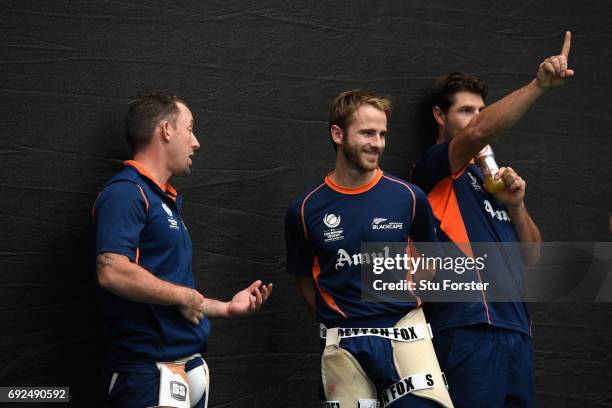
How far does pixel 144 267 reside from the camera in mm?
2703

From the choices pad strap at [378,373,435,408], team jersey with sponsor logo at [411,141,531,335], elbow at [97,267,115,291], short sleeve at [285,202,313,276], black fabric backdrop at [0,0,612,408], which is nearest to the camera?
elbow at [97,267,115,291]

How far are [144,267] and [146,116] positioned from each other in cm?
52

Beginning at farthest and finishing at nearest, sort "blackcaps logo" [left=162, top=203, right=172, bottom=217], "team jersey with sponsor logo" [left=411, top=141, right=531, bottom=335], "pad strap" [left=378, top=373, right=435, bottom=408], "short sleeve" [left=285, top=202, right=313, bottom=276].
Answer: "team jersey with sponsor logo" [left=411, top=141, right=531, bottom=335] < "short sleeve" [left=285, top=202, right=313, bottom=276] < "pad strap" [left=378, top=373, right=435, bottom=408] < "blackcaps logo" [left=162, top=203, right=172, bottom=217]

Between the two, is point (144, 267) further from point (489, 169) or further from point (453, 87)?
point (453, 87)

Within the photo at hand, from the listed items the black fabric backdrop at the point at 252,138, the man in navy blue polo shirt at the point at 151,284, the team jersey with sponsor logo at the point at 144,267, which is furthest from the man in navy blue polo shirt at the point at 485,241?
the team jersey with sponsor logo at the point at 144,267

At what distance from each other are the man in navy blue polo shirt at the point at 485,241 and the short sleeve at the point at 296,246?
1.68 feet

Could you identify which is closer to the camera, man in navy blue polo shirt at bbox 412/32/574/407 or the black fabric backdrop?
the black fabric backdrop

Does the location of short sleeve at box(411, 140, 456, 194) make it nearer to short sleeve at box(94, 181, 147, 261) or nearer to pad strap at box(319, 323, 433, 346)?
pad strap at box(319, 323, 433, 346)

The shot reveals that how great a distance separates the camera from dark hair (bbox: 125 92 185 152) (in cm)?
291

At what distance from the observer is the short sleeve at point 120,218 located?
2586 mm

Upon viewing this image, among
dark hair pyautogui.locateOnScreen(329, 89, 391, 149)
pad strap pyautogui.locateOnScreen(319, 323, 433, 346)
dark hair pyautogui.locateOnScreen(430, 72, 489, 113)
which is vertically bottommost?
pad strap pyautogui.locateOnScreen(319, 323, 433, 346)

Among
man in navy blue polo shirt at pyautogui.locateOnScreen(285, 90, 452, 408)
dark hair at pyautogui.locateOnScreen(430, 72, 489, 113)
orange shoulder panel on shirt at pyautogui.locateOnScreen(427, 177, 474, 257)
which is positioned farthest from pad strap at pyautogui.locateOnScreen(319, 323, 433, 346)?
dark hair at pyautogui.locateOnScreen(430, 72, 489, 113)

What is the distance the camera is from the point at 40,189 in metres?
3.06

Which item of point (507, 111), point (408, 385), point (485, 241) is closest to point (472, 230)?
point (485, 241)
